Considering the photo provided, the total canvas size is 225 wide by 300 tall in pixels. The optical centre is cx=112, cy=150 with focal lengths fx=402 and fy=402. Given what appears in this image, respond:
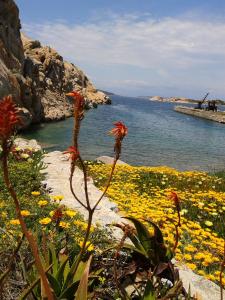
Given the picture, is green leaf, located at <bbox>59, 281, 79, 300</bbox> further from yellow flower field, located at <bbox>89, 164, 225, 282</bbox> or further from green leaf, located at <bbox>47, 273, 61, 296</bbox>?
yellow flower field, located at <bbox>89, 164, 225, 282</bbox>

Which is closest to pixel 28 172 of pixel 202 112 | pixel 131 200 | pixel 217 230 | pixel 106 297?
pixel 131 200

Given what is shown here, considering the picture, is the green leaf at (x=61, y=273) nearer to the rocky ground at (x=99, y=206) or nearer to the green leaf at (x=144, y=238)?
the green leaf at (x=144, y=238)

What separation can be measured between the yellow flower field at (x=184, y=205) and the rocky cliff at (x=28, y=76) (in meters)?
15.1

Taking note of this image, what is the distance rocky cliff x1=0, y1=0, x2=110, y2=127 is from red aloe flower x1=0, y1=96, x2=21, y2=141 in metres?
25.6

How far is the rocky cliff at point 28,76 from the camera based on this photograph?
3597 centimetres

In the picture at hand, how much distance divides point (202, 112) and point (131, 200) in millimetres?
88021

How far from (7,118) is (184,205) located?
34.0 feet

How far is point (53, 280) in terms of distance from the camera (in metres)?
3.17

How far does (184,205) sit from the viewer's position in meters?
11.2

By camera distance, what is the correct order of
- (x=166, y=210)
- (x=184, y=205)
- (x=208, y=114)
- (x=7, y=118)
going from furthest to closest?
(x=208, y=114), (x=184, y=205), (x=166, y=210), (x=7, y=118)

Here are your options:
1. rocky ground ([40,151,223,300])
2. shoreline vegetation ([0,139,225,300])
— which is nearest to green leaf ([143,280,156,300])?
shoreline vegetation ([0,139,225,300])

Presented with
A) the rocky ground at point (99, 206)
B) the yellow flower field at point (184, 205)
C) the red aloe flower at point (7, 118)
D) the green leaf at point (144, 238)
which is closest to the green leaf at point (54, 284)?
the green leaf at point (144, 238)

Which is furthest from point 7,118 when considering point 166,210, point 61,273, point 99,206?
point 166,210

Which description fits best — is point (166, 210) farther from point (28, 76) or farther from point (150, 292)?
point (28, 76)
